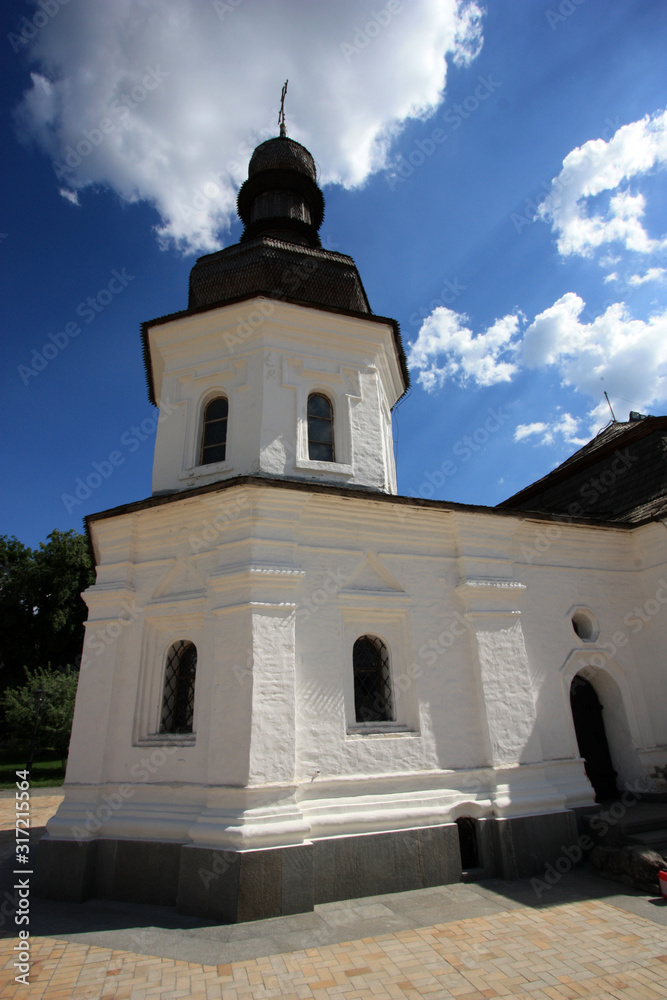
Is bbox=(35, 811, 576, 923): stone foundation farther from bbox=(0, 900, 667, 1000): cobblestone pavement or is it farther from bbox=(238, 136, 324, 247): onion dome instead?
bbox=(238, 136, 324, 247): onion dome

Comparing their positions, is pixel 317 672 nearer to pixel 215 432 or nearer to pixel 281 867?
pixel 281 867

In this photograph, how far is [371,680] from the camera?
7.36m

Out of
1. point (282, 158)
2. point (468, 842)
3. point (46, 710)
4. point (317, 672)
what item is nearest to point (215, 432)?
point (317, 672)

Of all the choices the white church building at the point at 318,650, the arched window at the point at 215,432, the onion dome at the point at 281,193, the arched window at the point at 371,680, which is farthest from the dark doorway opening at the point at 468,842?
the onion dome at the point at 281,193

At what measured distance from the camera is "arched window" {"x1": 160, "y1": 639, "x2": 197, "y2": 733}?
7.13 m

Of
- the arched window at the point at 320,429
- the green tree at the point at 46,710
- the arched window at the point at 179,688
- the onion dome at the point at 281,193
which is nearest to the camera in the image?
the arched window at the point at 179,688

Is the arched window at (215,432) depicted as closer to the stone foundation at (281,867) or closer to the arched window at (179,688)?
the arched window at (179,688)

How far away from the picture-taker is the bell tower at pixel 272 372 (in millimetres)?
8453

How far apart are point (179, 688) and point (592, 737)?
6.65 m

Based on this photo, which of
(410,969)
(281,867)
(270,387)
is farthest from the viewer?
(270,387)

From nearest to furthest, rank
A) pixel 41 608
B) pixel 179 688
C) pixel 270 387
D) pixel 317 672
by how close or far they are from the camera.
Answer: pixel 317 672 < pixel 179 688 < pixel 270 387 < pixel 41 608

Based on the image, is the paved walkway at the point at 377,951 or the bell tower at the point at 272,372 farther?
the bell tower at the point at 272,372

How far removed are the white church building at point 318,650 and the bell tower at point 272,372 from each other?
39 mm

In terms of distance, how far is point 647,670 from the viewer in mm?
9055
